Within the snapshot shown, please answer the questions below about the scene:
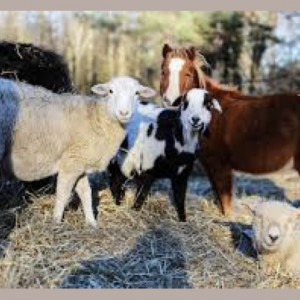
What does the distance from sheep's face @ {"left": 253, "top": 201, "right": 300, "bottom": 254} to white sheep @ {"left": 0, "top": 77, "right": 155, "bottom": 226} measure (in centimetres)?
136

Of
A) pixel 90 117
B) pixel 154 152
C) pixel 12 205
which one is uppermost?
pixel 90 117

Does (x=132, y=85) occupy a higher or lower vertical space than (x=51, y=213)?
higher

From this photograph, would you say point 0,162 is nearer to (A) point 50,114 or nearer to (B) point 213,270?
(A) point 50,114

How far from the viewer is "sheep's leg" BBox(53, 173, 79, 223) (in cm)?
568

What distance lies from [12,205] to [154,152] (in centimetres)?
145

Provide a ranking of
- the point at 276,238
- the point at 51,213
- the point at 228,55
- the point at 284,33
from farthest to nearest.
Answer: the point at 228,55 < the point at 284,33 < the point at 51,213 < the point at 276,238

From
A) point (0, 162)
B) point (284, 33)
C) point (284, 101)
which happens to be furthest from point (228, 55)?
point (0, 162)

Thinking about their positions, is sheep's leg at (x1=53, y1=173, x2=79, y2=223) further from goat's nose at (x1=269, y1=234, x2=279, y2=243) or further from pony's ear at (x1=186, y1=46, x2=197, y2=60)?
pony's ear at (x1=186, y1=46, x2=197, y2=60)

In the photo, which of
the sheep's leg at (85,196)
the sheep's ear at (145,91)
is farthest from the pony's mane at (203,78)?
the sheep's leg at (85,196)

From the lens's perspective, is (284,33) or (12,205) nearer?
(12,205)

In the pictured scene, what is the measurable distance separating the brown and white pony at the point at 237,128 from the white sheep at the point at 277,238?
4.14ft

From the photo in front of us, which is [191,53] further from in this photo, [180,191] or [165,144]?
[180,191]

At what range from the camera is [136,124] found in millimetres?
6488

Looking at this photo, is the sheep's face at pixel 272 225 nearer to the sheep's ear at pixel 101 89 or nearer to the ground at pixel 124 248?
the ground at pixel 124 248
